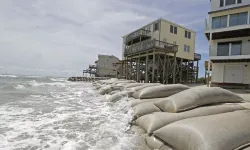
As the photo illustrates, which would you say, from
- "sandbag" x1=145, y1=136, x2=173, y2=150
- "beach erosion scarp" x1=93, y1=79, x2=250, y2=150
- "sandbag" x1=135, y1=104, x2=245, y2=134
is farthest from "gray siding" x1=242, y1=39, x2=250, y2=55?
"sandbag" x1=145, y1=136, x2=173, y2=150

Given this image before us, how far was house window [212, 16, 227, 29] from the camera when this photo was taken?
13925mm

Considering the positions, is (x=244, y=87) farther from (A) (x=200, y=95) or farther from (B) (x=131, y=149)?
(B) (x=131, y=149)

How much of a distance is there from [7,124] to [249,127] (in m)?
5.41

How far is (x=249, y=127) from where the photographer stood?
280 centimetres

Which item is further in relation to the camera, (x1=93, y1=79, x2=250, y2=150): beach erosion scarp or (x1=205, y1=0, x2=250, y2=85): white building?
(x1=205, y1=0, x2=250, y2=85): white building

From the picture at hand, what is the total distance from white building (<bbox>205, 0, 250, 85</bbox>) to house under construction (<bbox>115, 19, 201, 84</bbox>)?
4.39 metres

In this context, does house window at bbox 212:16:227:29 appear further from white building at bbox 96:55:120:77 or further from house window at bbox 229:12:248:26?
white building at bbox 96:55:120:77

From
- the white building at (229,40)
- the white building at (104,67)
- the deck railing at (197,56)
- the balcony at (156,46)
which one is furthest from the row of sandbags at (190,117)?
the white building at (104,67)

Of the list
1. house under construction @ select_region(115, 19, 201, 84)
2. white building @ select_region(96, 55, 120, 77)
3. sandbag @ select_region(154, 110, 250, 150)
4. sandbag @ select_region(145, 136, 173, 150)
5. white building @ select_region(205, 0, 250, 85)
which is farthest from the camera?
white building @ select_region(96, 55, 120, 77)

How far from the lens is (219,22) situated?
1412cm

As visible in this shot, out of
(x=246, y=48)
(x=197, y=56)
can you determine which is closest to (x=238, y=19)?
(x=246, y=48)

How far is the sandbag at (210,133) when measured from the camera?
8.06 feet

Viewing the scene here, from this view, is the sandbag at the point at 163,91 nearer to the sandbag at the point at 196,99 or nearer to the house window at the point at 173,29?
the sandbag at the point at 196,99

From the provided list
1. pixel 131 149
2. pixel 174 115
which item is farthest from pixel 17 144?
pixel 174 115
